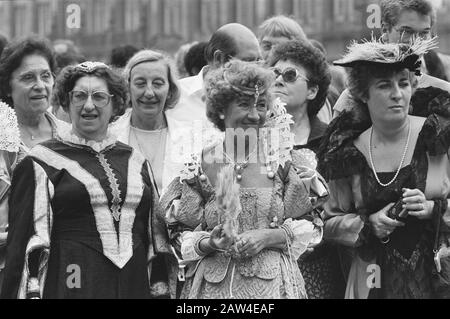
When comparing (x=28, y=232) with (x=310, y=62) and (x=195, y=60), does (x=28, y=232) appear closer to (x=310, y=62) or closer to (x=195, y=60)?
(x=310, y=62)

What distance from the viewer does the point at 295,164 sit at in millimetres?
7914

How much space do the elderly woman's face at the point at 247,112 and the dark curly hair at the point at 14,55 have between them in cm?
185

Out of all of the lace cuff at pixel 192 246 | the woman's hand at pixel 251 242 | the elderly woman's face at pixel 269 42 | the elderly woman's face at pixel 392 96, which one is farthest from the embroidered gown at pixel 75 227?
the elderly woman's face at pixel 269 42

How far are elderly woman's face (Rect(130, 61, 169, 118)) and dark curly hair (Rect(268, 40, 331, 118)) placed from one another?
688 millimetres

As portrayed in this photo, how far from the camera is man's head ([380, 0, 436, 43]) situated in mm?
8898

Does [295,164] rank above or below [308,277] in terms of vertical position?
above

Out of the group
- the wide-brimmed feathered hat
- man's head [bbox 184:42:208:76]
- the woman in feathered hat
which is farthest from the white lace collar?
man's head [bbox 184:42:208:76]

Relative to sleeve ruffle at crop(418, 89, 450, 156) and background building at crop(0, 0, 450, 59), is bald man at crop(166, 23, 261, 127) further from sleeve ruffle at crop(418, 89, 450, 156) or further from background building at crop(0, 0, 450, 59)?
background building at crop(0, 0, 450, 59)

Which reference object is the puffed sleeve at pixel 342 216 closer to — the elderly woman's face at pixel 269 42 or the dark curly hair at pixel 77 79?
the dark curly hair at pixel 77 79

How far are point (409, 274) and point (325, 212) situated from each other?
67 cm

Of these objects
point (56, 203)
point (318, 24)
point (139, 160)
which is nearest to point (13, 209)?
point (56, 203)

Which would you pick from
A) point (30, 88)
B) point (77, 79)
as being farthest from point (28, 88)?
point (77, 79)
